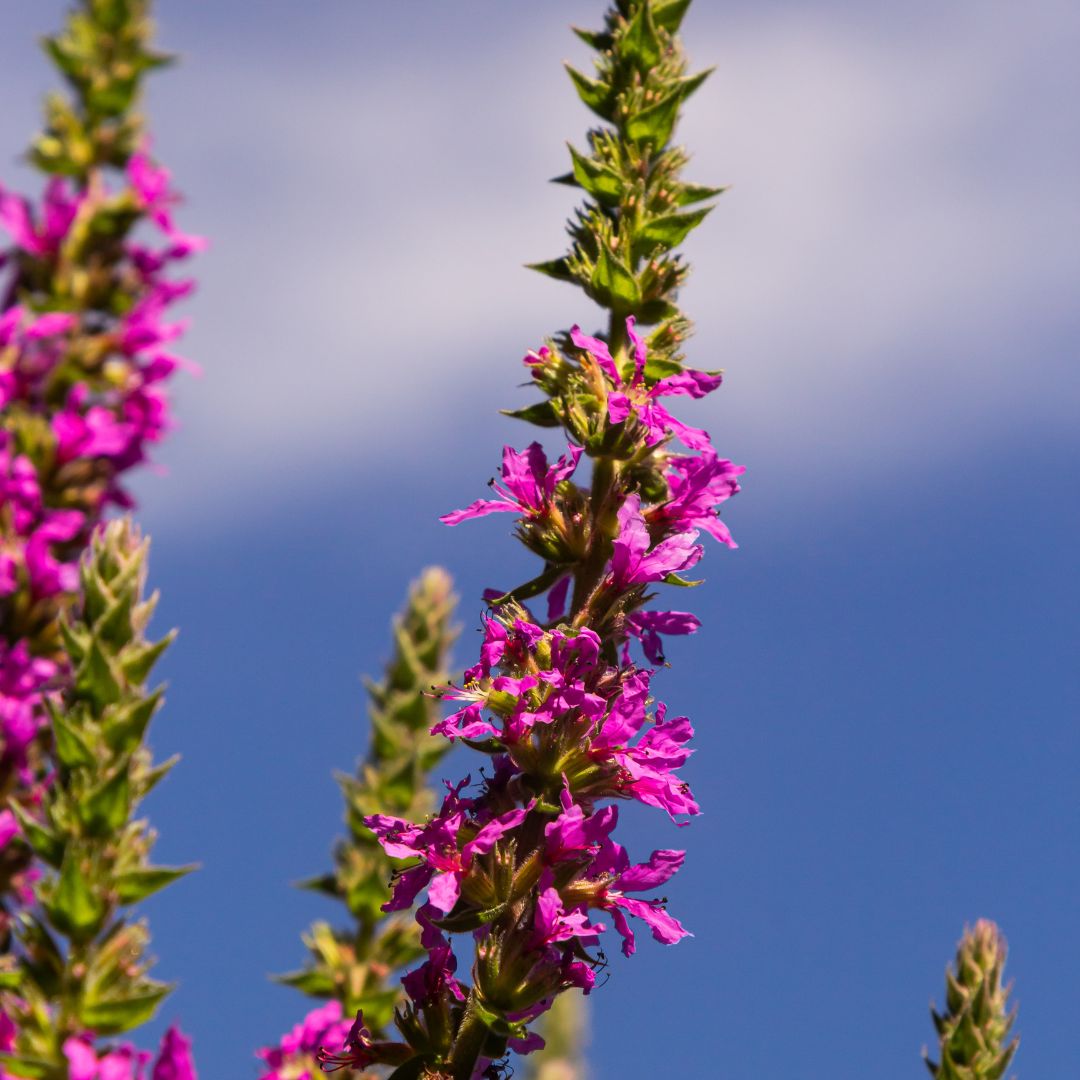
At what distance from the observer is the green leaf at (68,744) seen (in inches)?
197

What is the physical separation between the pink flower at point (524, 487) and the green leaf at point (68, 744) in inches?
69.5

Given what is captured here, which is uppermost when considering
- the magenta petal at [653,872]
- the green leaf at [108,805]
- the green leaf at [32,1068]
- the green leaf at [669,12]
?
the green leaf at [669,12]

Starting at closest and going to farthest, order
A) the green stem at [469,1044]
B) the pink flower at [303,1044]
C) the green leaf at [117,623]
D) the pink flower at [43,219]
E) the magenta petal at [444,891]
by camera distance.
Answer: the green stem at [469,1044] < the magenta petal at [444,891] < the green leaf at [117,623] < the pink flower at [303,1044] < the pink flower at [43,219]

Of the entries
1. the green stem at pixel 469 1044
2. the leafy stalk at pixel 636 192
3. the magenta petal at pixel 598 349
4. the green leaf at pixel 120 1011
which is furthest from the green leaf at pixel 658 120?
the green leaf at pixel 120 1011

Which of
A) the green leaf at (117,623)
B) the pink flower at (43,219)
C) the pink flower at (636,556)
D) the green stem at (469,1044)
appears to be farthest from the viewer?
the pink flower at (43,219)

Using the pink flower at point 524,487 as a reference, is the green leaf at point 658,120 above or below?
above

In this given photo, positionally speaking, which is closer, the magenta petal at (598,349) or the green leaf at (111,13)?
the magenta petal at (598,349)

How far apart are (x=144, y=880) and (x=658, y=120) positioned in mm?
3357

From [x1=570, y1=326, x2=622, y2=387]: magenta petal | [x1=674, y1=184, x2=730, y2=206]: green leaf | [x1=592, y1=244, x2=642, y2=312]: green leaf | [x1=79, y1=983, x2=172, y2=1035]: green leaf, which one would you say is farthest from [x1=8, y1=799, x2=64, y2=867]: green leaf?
[x1=674, y1=184, x2=730, y2=206]: green leaf

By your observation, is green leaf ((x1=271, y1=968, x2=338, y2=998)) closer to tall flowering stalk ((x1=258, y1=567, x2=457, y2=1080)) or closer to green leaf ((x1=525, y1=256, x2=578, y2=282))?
tall flowering stalk ((x1=258, y1=567, x2=457, y2=1080))

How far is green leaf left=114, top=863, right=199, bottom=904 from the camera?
16.6 ft

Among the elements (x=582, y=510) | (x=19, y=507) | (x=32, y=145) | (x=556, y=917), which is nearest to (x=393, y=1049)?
(x=556, y=917)

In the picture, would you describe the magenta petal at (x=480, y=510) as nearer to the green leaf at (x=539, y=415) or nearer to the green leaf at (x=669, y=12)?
the green leaf at (x=539, y=415)

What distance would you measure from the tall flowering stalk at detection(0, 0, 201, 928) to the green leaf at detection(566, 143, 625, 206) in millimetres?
4600
